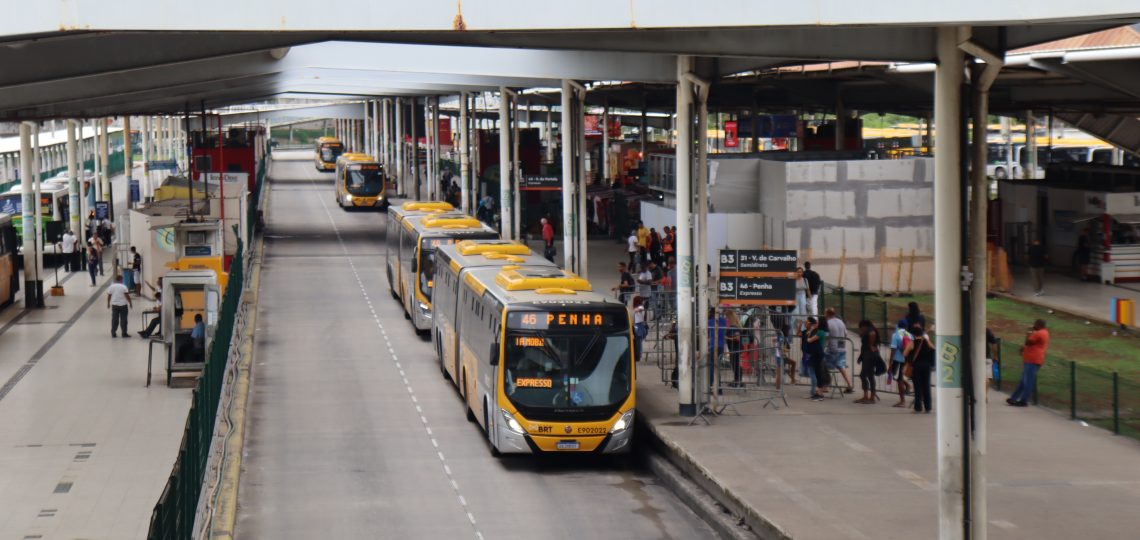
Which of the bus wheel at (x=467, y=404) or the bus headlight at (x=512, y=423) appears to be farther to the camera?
the bus wheel at (x=467, y=404)

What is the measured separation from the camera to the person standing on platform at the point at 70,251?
4928cm

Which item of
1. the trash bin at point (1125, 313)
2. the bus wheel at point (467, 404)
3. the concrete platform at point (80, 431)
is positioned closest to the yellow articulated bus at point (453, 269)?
the bus wheel at point (467, 404)

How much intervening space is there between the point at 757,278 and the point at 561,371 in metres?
4.60

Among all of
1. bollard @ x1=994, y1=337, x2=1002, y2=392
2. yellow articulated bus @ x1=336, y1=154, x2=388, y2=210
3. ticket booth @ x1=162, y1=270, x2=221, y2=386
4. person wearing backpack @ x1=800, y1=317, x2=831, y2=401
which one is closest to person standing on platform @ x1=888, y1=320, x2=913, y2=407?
person wearing backpack @ x1=800, y1=317, x2=831, y2=401

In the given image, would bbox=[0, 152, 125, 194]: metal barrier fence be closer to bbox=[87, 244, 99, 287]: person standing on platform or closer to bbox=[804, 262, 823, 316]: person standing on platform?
bbox=[87, 244, 99, 287]: person standing on platform

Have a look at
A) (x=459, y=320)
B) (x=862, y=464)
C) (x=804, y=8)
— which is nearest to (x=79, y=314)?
(x=459, y=320)

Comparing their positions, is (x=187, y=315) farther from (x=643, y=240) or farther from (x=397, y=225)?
(x=643, y=240)

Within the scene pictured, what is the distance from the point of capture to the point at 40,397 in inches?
1091

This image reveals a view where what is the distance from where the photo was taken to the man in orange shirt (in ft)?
77.2

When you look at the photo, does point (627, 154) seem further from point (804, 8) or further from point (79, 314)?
point (804, 8)

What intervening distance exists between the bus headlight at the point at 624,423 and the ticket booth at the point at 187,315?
31.2 ft

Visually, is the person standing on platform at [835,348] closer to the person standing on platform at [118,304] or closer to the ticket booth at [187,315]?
the ticket booth at [187,315]

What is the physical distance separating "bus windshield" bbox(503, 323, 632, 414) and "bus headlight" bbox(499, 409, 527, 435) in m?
0.19

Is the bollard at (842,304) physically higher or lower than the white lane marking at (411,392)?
higher
